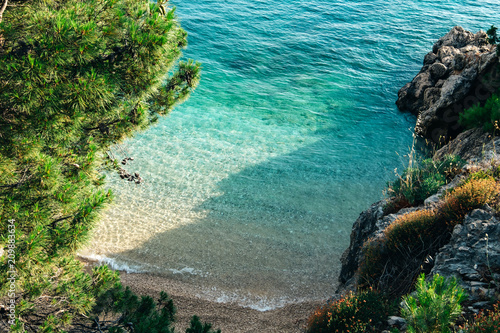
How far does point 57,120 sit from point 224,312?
20.0 feet

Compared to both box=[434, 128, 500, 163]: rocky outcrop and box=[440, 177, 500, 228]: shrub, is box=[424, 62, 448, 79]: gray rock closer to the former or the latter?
box=[434, 128, 500, 163]: rocky outcrop

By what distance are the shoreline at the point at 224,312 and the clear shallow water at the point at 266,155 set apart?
333 mm

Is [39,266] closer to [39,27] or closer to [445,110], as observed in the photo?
[39,27]

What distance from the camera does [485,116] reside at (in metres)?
12.4

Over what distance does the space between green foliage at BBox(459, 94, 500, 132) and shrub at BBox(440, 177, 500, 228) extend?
14.4 feet

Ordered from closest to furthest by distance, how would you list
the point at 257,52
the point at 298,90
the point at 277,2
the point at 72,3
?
the point at 72,3, the point at 298,90, the point at 257,52, the point at 277,2

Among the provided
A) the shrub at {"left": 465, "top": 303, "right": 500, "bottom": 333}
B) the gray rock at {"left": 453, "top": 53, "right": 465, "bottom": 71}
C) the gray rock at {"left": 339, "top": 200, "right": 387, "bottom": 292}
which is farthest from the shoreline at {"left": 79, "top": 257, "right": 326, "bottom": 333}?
the gray rock at {"left": 453, "top": 53, "right": 465, "bottom": 71}

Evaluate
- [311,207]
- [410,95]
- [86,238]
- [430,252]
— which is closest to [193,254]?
[311,207]

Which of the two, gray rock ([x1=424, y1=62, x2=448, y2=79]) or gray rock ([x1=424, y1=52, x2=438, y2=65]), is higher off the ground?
gray rock ([x1=424, y1=52, x2=438, y2=65])

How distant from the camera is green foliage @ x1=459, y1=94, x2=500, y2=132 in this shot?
1125 centimetres

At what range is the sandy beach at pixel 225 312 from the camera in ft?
28.7

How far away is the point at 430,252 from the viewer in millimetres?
7391

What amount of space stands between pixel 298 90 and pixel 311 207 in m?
11.9

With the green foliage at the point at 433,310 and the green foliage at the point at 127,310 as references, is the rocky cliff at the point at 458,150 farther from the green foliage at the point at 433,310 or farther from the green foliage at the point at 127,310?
the green foliage at the point at 127,310
